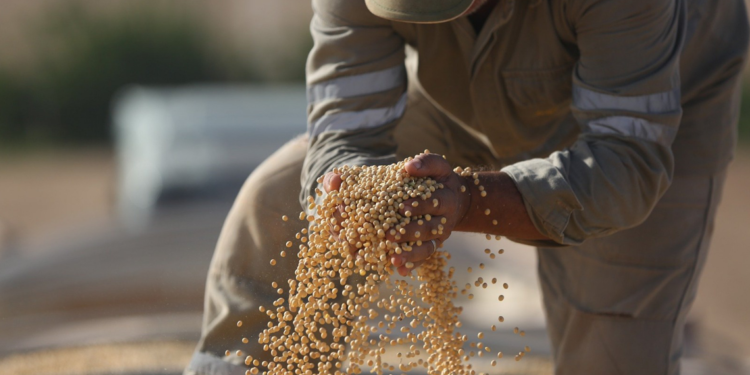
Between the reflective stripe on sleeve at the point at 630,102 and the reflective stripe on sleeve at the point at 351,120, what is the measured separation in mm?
501

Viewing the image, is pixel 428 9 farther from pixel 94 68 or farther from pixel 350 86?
pixel 94 68

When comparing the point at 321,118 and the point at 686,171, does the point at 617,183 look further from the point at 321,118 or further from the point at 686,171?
the point at 321,118

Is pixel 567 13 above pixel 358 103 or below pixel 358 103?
above

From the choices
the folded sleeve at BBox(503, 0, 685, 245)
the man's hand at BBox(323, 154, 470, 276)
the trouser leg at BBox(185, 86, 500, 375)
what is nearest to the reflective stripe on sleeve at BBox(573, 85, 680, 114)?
the folded sleeve at BBox(503, 0, 685, 245)

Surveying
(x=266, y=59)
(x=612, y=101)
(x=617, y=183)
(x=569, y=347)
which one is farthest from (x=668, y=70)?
(x=266, y=59)

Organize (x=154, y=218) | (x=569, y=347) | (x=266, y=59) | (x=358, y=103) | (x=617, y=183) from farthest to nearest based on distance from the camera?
(x=266, y=59)
(x=154, y=218)
(x=569, y=347)
(x=358, y=103)
(x=617, y=183)

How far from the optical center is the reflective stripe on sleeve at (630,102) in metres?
2.12

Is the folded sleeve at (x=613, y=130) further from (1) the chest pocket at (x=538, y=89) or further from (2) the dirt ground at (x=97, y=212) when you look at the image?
(2) the dirt ground at (x=97, y=212)

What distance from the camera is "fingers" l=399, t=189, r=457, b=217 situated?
1.89 meters

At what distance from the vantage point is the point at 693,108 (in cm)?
249

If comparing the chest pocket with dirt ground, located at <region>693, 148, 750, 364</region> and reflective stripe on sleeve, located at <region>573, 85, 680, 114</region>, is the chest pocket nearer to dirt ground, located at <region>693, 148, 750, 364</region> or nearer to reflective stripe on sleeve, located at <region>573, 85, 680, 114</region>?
reflective stripe on sleeve, located at <region>573, 85, 680, 114</region>

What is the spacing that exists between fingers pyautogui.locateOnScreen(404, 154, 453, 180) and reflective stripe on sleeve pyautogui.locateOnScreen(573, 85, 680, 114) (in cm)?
45

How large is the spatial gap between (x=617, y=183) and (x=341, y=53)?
763mm

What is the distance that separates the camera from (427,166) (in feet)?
6.31
